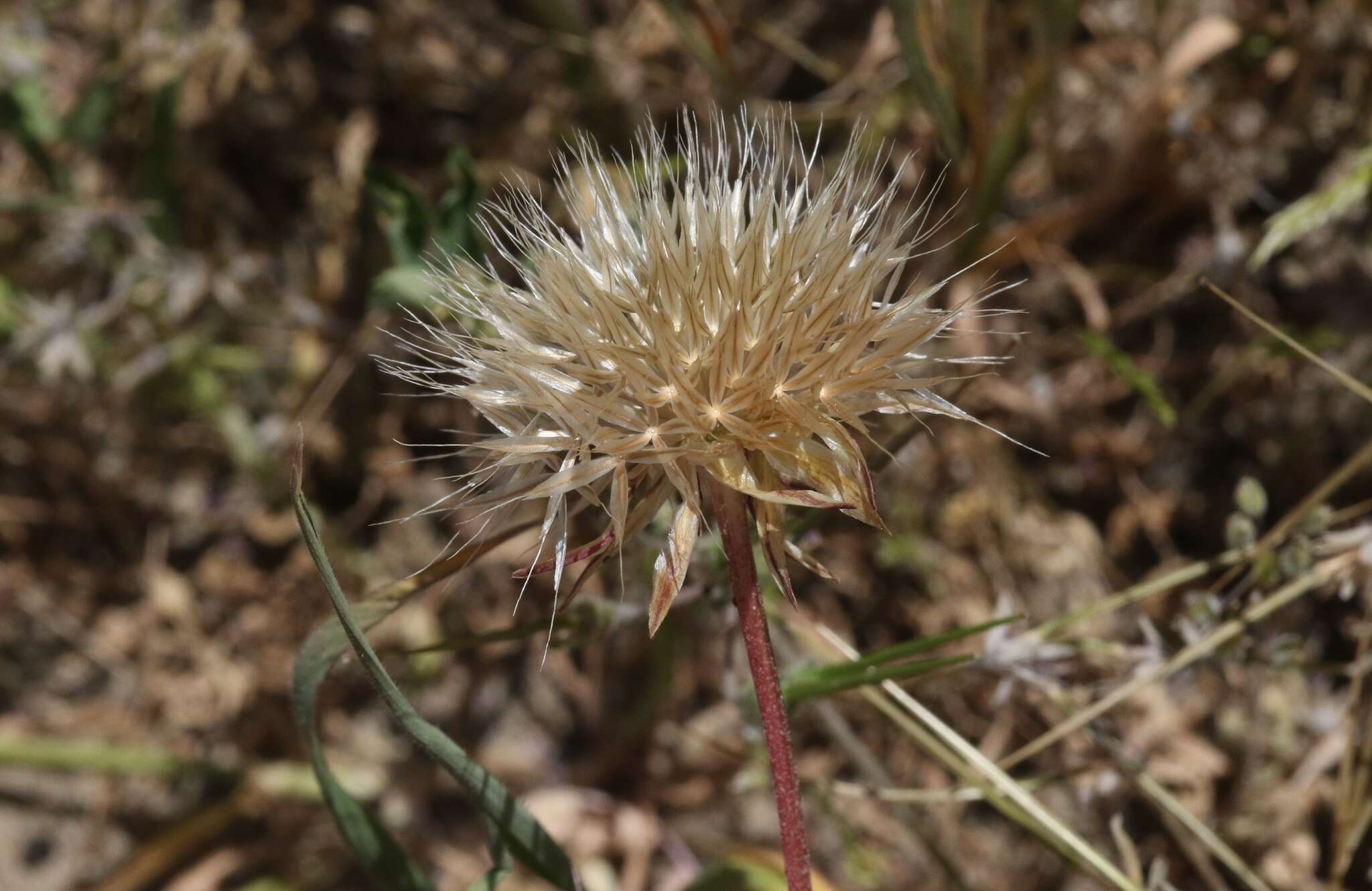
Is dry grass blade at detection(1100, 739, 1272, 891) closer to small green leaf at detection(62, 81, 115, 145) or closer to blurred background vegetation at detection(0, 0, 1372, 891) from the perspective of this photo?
blurred background vegetation at detection(0, 0, 1372, 891)

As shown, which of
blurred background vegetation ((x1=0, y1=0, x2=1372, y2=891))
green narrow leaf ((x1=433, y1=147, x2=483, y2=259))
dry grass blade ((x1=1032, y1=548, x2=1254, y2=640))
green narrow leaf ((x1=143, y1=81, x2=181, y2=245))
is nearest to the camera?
dry grass blade ((x1=1032, y1=548, x2=1254, y2=640))

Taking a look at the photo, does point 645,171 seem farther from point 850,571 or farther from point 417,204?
point 850,571

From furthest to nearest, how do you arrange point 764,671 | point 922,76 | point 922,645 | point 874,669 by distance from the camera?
point 922,76
point 874,669
point 922,645
point 764,671

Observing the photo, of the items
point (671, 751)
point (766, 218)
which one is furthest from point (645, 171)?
point (671, 751)

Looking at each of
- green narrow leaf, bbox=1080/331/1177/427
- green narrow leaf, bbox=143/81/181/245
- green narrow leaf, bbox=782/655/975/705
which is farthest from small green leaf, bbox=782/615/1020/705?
green narrow leaf, bbox=143/81/181/245

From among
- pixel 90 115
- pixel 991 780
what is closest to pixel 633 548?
pixel 991 780

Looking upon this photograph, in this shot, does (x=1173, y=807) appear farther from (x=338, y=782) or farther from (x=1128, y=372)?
(x=338, y=782)

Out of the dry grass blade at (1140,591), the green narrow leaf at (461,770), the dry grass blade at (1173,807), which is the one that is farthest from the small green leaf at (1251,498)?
the green narrow leaf at (461,770)
